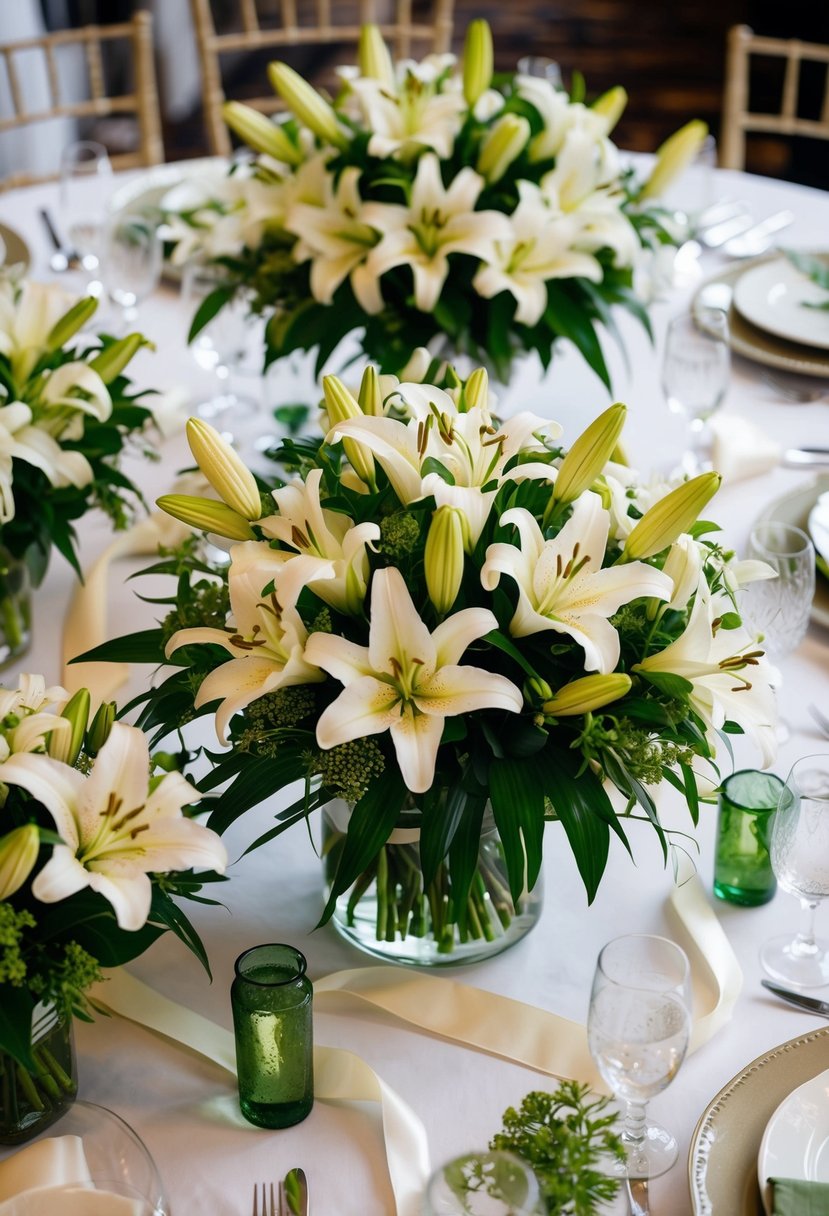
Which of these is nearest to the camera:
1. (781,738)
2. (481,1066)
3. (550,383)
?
(481,1066)

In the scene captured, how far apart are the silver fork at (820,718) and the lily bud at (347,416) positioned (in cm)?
63

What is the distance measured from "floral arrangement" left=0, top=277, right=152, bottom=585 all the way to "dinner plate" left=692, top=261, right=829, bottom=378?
0.88 meters

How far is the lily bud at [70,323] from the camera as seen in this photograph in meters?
1.46

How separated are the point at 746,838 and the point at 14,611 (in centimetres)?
83

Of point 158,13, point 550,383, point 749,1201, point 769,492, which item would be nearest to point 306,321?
point 550,383

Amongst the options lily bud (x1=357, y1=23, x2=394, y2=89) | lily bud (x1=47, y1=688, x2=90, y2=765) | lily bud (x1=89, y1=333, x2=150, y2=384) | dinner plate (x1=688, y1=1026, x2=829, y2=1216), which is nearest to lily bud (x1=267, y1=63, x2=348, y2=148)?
lily bud (x1=357, y1=23, x2=394, y2=89)

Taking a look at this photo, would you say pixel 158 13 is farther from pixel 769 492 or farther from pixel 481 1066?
pixel 481 1066

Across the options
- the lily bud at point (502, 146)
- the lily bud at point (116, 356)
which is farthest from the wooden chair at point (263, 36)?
the lily bud at point (116, 356)

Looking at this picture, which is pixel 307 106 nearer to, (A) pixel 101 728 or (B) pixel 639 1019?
(A) pixel 101 728

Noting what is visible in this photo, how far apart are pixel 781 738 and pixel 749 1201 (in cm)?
55

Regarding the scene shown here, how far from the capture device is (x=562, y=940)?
3.95 feet

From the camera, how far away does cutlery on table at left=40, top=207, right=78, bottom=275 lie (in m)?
2.22

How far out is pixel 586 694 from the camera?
958 millimetres

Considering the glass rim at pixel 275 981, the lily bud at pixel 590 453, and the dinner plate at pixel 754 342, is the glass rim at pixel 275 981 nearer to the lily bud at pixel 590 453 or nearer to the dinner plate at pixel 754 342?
the lily bud at pixel 590 453
